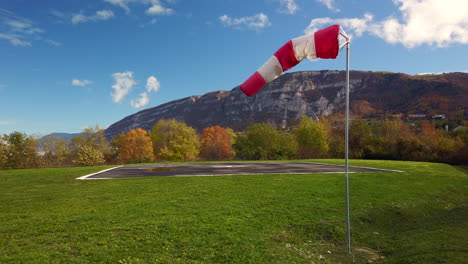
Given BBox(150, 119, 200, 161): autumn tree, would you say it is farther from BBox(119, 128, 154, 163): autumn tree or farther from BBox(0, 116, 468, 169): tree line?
BBox(119, 128, 154, 163): autumn tree

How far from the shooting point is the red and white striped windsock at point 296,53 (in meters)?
5.30

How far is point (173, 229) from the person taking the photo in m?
6.52

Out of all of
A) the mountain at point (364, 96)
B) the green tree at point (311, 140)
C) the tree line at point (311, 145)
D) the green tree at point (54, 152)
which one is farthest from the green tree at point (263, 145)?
the mountain at point (364, 96)

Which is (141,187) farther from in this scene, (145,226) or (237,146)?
(237,146)

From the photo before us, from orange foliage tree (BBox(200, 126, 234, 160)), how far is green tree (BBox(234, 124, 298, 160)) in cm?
396

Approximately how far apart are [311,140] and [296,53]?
4525 centimetres

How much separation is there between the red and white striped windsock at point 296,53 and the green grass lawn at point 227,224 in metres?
3.63

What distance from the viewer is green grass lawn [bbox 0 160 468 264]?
524 cm

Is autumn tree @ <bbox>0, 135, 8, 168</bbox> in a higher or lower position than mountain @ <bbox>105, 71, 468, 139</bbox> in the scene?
lower

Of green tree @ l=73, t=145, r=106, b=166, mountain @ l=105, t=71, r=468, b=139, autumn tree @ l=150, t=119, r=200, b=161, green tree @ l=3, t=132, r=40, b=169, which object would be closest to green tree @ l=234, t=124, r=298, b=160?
autumn tree @ l=150, t=119, r=200, b=161

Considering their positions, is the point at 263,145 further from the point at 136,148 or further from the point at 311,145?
the point at 136,148

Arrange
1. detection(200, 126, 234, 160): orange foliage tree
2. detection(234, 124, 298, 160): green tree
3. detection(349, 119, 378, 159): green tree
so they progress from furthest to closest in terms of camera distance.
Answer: detection(200, 126, 234, 160): orange foliage tree → detection(349, 119, 378, 159): green tree → detection(234, 124, 298, 160): green tree

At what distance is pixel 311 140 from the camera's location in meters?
48.4

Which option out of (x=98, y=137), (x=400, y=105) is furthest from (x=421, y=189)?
(x=400, y=105)
